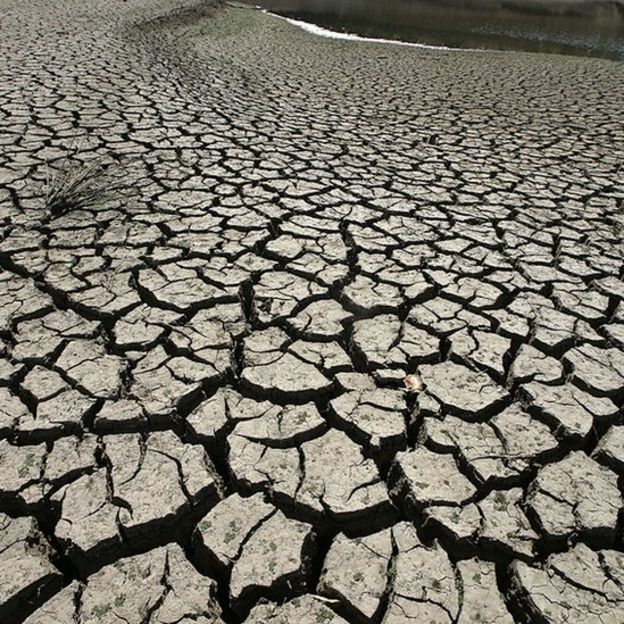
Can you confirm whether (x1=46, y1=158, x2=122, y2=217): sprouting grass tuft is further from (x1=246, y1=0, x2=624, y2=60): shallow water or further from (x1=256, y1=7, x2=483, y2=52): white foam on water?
(x1=246, y1=0, x2=624, y2=60): shallow water

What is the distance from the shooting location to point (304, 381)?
192 centimetres

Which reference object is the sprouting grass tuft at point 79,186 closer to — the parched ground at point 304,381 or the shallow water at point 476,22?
the parched ground at point 304,381

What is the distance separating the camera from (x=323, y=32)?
1155 centimetres

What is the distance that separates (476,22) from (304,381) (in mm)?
16405

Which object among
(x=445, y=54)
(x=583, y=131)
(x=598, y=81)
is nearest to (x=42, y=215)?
(x=583, y=131)

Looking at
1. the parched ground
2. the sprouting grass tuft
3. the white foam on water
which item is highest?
the white foam on water

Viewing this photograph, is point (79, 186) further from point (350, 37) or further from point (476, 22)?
point (476, 22)

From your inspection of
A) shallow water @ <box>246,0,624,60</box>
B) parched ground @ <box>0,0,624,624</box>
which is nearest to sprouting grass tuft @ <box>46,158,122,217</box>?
parched ground @ <box>0,0,624,624</box>

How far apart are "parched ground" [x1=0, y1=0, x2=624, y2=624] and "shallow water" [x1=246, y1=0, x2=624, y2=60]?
914cm

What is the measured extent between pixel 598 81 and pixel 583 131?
3.09m

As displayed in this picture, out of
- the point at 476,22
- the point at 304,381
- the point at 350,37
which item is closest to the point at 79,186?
the point at 304,381

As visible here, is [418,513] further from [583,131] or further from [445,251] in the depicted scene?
[583,131]

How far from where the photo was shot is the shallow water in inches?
468

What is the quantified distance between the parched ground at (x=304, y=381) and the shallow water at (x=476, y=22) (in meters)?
9.14
